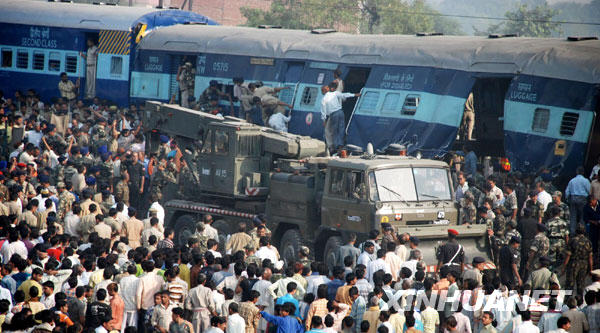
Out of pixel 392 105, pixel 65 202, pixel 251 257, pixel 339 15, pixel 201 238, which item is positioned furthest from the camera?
pixel 339 15

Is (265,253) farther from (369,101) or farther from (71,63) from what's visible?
(71,63)

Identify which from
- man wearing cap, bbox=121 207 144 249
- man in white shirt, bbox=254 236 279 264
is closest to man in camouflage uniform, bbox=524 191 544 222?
man in white shirt, bbox=254 236 279 264

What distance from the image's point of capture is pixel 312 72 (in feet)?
81.3

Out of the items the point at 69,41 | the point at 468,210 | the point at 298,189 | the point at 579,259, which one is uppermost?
the point at 69,41

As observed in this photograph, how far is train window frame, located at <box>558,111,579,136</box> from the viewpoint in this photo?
18781 millimetres

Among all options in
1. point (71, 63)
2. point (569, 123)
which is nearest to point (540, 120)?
point (569, 123)

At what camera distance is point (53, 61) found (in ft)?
103

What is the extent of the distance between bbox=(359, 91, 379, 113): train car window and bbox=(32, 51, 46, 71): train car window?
526 inches

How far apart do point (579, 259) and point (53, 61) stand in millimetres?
21113

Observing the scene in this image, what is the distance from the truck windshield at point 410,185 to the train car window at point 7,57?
2003 cm

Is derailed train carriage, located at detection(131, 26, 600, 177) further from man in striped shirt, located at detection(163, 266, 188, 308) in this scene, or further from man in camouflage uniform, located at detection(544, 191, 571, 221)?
man in striped shirt, located at detection(163, 266, 188, 308)

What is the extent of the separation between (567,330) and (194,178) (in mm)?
10783

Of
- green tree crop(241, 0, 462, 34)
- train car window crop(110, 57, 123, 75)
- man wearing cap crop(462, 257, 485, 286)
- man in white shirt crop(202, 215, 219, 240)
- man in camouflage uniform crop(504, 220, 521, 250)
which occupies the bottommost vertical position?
man in white shirt crop(202, 215, 219, 240)

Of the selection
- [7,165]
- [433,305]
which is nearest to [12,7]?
[7,165]
